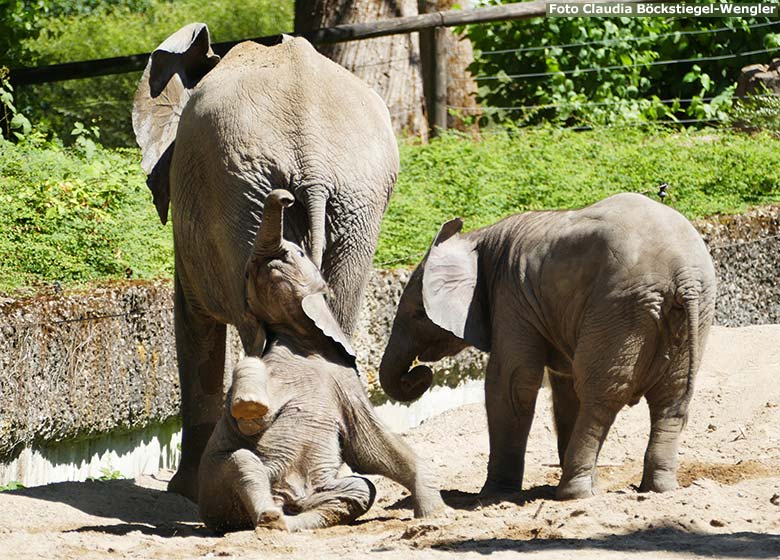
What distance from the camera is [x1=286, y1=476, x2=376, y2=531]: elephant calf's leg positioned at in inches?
243

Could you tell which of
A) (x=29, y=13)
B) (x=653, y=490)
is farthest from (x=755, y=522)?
(x=29, y=13)

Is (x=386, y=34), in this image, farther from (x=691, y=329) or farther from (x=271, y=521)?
(x=271, y=521)

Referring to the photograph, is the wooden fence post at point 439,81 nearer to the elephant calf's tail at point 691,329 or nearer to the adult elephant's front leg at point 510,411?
the adult elephant's front leg at point 510,411

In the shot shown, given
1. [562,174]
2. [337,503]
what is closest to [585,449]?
[337,503]

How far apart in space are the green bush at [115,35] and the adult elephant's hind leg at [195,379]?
10628mm

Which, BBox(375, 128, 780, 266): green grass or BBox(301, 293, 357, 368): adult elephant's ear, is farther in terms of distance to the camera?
BBox(375, 128, 780, 266): green grass

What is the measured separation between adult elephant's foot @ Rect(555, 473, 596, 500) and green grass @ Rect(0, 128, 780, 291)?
363 centimetres

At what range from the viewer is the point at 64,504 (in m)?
7.01

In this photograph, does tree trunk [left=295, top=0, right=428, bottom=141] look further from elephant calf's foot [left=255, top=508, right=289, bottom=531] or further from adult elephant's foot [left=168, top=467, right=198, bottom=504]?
elephant calf's foot [left=255, top=508, right=289, bottom=531]

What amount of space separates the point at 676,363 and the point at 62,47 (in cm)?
1948

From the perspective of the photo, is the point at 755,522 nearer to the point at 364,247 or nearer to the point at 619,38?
the point at 364,247

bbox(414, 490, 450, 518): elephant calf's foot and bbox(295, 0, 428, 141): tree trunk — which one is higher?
bbox(295, 0, 428, 141): tree trunk

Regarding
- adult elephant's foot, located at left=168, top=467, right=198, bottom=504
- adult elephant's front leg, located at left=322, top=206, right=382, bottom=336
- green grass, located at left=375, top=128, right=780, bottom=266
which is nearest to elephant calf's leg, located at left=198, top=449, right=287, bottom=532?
adult elephant's front leg, located at left=322, top=206, right=382, bottom=336

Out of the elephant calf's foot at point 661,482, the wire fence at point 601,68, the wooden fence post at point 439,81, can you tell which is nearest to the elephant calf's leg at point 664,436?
the elephant calf's foot at point 661,482
